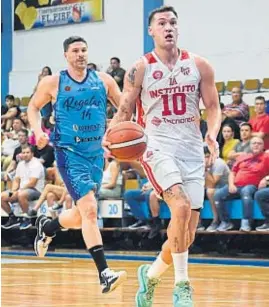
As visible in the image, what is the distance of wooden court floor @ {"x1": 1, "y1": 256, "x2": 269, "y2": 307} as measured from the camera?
6992 millimetres

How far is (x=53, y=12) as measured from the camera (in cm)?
2039

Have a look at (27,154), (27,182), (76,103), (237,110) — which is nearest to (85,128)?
(76,103)

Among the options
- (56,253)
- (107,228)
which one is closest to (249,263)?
(107,228)

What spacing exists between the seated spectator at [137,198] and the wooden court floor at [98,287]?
1.33 m

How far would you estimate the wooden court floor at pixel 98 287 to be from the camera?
6.99 meters

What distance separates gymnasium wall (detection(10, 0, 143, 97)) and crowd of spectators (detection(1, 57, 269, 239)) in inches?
77.4

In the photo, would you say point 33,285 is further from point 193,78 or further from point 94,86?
point 193,78

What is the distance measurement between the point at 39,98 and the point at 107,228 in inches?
250

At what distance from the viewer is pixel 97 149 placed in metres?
7.93

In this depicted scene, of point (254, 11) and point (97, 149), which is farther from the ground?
point (254, 11)

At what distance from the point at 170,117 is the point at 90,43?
13.4 meters

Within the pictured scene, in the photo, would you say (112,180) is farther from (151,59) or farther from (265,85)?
(151,59)

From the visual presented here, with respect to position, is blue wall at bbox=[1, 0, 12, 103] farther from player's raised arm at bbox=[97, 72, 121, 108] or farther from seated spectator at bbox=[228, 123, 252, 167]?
player's raised arm at bbox=[97, 72, 121, 108]

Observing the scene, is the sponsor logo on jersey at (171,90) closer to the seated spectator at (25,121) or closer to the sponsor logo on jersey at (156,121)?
the sponsor logo on jersey at (156,121)
